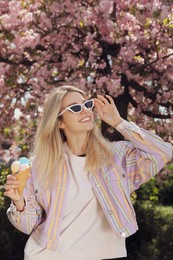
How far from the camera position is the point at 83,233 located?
2.82 m

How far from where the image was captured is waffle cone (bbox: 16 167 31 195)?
9.00ft

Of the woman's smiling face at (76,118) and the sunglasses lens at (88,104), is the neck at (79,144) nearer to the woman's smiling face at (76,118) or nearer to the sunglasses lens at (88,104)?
the woman's smiling face at (76,118)

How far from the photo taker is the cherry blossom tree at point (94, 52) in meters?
5.33

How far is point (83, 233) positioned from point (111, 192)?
25cm

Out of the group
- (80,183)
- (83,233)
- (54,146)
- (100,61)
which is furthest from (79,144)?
(100,61)

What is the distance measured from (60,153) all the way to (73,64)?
270 centimetres

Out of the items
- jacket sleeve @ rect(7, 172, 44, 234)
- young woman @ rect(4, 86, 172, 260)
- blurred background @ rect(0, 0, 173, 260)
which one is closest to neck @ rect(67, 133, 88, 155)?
young woman @ rect(4, 86, 172, 260)

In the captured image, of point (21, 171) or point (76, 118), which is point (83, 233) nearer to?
point (21, 171)

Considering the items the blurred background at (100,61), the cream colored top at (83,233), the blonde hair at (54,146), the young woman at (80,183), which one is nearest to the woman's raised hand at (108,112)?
the young woman at (80,183)

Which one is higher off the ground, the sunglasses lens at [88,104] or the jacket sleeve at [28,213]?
the sunglasses lens at [88,104]

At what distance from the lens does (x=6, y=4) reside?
6.03 m

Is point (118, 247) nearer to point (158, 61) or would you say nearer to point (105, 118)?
point (105, 118)

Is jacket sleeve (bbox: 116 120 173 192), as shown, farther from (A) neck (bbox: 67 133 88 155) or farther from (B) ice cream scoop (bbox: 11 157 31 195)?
(B) ice cream scoop (bbox: 11 157 31 195)

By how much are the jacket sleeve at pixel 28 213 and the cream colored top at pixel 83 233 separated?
0.35 feet
